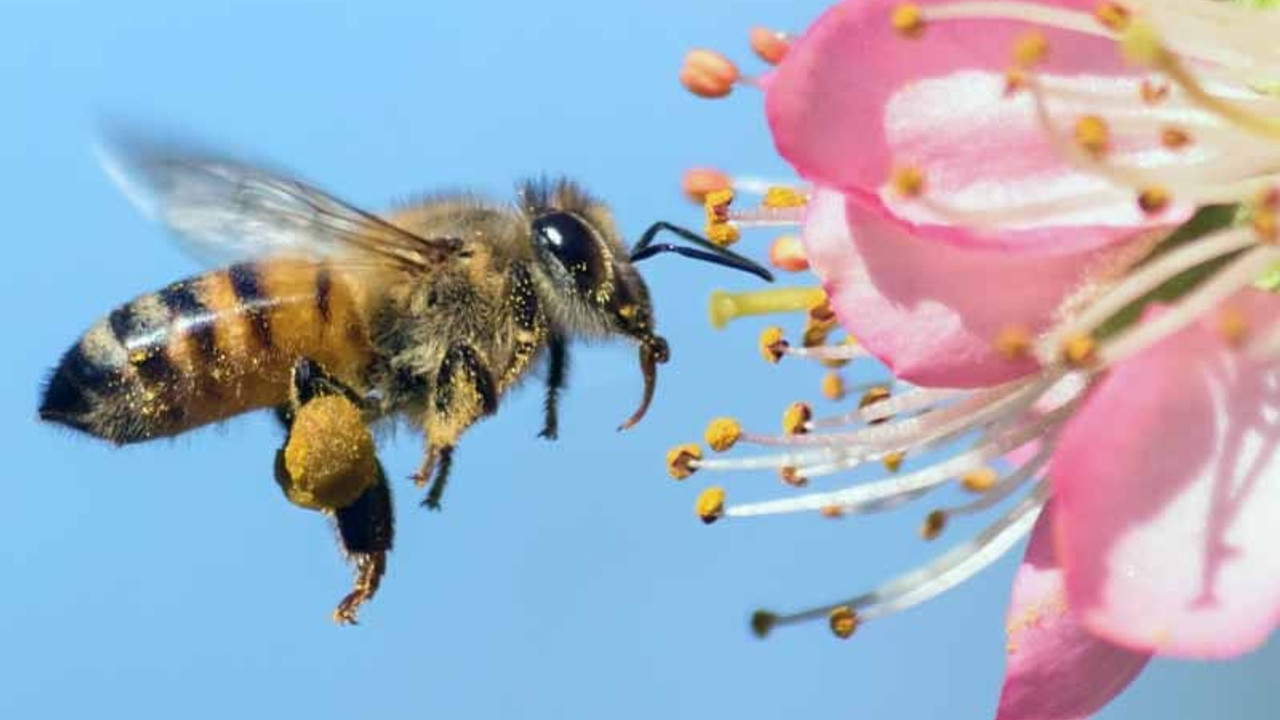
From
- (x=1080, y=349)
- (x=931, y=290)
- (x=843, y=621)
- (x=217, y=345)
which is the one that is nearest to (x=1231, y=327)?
(x=1080, y=349)

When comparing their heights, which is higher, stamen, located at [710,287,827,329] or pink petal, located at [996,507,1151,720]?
stamen, located at [710,287,827,329]

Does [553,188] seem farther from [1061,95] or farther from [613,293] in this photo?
[1061,95]

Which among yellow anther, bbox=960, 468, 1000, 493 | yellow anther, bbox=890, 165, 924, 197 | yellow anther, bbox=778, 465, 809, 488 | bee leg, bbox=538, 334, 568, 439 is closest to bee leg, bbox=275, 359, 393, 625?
bee leg, bbox=538, 334, 568, 439

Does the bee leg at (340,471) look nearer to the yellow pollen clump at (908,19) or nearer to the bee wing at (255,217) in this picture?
the bee wing at (255,217)

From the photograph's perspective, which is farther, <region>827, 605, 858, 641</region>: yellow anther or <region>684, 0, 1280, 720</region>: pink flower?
<region>827, 605, 858, 641</region>: yellow anther

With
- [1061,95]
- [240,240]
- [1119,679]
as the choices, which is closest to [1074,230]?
[1061,95]

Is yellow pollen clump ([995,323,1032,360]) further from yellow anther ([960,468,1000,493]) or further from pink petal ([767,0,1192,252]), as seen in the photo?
yellow anther ([960,468,1000,493])

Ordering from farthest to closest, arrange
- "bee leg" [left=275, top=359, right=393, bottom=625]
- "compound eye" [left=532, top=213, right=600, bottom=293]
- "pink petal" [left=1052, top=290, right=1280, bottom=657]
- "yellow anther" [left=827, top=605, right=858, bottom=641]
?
"compound eye" [left=532, top=213, right=600, bottom=293] → "bee leg" [left=275, top=359, right=393, bottom=625] → "yellow anther" [left=827, top=605, right=858, bottom=641] → "pink petal" [left=1052, top=290, right=1280, bottom=657]
